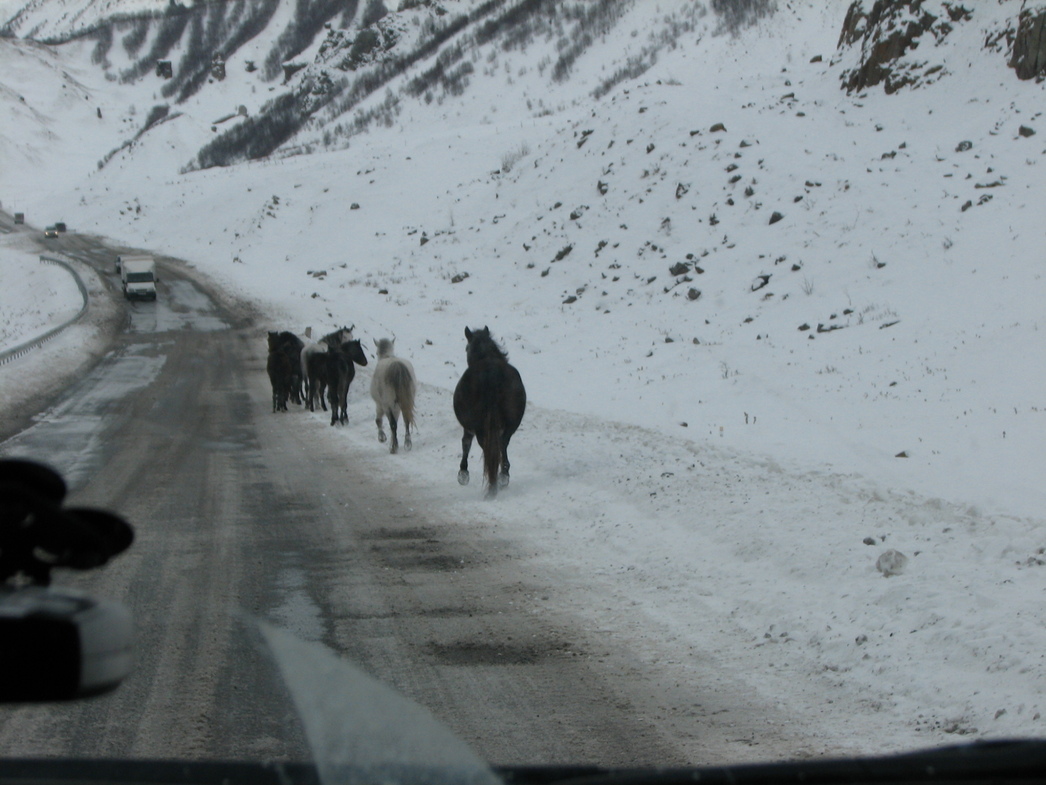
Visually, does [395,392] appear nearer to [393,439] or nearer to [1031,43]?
[393,439]

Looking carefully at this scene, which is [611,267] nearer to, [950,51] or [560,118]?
[950,51]

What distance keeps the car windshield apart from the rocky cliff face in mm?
137

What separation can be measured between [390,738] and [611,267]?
80.2 feet

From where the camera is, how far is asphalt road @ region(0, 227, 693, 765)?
4.21 metres

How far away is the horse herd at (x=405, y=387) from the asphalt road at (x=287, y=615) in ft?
3.33

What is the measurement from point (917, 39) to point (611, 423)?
64.9ft

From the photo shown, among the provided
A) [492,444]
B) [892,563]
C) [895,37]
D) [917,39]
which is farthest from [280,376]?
[917,39]

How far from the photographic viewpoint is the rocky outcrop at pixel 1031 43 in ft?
75.6

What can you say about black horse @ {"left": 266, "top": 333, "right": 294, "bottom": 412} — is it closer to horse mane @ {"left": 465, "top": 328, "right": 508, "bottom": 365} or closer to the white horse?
the white horse

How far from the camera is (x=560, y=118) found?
47562 millimetres

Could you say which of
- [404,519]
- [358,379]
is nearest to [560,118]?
[358,379]

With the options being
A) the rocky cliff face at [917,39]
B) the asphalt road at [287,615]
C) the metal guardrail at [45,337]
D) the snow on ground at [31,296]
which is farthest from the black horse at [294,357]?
the rocky cliff face at [917,39]

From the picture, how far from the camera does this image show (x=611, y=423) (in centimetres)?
1338

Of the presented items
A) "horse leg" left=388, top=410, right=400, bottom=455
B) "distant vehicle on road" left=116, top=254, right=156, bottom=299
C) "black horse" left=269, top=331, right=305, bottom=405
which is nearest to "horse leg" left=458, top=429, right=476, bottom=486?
"horse leg" left=388, top=410, right=400, bottom=455
